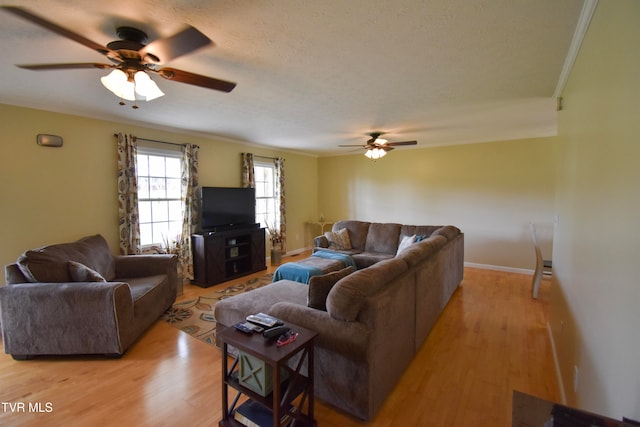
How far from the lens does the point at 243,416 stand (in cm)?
173

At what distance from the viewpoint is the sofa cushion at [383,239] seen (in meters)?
5.04

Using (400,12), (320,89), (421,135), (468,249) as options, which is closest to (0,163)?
(320,89)

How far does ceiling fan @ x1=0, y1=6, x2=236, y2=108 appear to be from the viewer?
150 cm

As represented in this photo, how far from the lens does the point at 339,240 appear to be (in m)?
5.31

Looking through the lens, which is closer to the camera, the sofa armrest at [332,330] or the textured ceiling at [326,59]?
the textured ceiling at [326,59]

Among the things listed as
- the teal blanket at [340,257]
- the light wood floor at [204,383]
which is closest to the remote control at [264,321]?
the light wood floor at [204,383]

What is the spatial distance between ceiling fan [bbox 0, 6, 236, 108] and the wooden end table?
5.45ft

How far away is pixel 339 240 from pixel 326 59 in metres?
3.64

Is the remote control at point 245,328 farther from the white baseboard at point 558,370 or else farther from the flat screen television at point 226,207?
the flat screen television at point 226,207

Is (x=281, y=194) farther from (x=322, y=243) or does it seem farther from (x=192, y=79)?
(x=192, y=79)

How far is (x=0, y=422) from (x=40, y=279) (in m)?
1.13

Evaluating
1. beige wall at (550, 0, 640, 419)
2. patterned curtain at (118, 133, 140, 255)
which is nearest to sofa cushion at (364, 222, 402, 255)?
beige wall at (550, 0, 640, 419)

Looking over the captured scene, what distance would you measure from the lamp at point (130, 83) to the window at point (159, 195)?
96.9 inches

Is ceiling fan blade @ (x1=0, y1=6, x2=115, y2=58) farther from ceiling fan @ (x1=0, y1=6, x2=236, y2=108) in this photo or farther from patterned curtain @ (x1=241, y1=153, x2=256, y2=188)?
patterned curtain @ (x1=241, y1=153, x2=256, y2=188)
